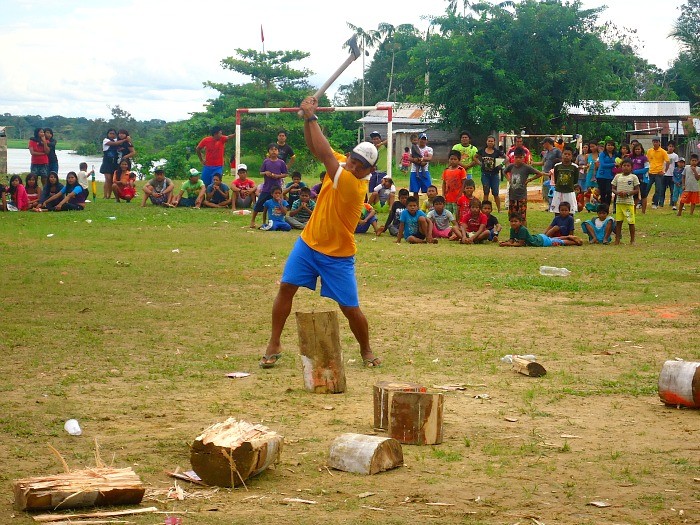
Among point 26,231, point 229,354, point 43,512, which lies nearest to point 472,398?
point 229,354

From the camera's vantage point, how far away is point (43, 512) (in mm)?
4613

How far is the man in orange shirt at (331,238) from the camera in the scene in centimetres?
751

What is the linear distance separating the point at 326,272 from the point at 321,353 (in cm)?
90

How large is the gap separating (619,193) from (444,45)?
67.0 ft

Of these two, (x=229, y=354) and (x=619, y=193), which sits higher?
(x=619, y=193)

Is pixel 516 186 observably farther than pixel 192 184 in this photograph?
No

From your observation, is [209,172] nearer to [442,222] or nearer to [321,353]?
[442,222]

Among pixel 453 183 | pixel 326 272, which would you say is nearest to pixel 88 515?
pixel 326 272

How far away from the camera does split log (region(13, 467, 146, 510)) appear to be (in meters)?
4.59

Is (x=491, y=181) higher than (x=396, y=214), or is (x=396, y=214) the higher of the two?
(x=491, y=181)

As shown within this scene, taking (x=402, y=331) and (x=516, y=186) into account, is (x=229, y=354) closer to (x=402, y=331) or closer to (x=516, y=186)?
(x=402, y=331)

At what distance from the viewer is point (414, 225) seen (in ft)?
58.2

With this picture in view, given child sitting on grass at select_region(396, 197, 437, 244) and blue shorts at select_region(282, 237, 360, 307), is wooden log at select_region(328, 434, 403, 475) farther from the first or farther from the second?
child sitting on grass at select_region(396, 197, 437, 244)

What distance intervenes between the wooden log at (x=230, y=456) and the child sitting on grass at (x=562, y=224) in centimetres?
1330
